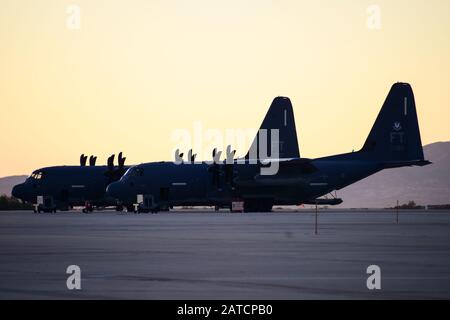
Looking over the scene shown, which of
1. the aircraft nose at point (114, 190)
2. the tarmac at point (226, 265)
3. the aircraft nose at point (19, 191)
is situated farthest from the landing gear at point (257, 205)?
the tarmac at point (226, 265)

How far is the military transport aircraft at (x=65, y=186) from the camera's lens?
339ft

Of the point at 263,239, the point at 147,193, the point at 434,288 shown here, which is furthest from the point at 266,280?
the point at 147,193

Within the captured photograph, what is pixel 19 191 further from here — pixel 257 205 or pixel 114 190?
pixel 257 205

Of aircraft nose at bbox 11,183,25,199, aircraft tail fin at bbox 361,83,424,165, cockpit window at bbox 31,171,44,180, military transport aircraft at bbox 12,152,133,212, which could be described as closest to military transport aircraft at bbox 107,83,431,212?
aircraft tail fin at bbox 361,83,424,165

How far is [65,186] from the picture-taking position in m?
104

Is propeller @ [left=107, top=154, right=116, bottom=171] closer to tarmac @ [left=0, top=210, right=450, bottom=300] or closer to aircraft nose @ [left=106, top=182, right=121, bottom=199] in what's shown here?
aircraft nose @ [left=106, top=182, right=121, bottom=199]

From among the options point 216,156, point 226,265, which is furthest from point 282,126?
point 226,265

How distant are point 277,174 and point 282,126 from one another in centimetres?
1319

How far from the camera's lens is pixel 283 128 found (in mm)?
111000

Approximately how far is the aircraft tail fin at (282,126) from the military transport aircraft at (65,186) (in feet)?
52.4
